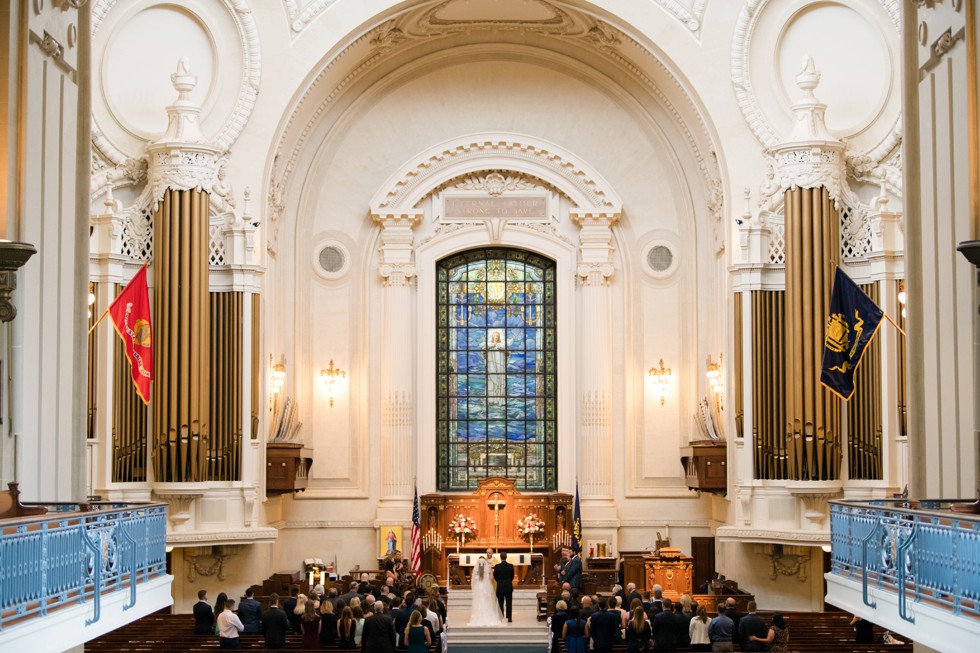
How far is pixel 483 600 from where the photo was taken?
2317 centimetres

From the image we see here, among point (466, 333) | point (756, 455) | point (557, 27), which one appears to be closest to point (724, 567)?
point (756, 455)

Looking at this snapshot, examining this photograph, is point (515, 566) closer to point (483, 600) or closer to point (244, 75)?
point (483, 600)

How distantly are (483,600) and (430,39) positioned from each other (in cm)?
1109

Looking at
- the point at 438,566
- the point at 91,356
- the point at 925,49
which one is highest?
the point at 925,49

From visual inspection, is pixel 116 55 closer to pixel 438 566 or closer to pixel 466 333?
pixel 466 333

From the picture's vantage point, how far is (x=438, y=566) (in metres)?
27.2

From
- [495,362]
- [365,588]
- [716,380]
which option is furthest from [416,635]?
[495,362]

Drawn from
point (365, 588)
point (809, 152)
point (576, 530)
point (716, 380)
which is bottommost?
point (365, 588)

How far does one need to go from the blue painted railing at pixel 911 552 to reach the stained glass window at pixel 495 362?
44.5 feet

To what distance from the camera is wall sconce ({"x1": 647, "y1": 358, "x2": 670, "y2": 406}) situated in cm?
2812

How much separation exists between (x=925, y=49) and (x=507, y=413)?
Answer: 13592mm

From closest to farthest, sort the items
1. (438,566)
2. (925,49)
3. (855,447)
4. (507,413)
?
(925,49)
(855,447)
(438,566)
(507,413)

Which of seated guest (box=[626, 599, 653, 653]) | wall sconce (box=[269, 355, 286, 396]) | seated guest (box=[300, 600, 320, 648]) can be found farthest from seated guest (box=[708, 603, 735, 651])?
wall sconce (box=[269, 355, 286, 396])

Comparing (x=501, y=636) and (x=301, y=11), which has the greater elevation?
(x=301, y=11)
